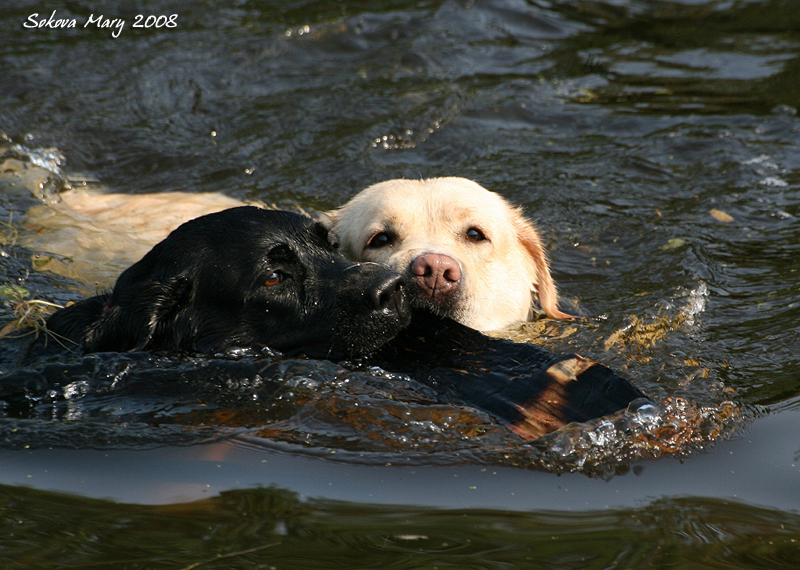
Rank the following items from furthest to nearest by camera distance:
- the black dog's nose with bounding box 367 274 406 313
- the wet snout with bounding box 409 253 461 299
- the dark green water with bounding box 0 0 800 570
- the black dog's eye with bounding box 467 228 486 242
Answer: the black dog's eye with bounding box 467 228 486 242
the wet snout with bounding box 409 253 461 299
the black dog's nose with bounding box 367 274 406 313
the dark green water with bounding box 0 0 800 570

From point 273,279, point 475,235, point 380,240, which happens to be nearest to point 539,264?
point 475,235

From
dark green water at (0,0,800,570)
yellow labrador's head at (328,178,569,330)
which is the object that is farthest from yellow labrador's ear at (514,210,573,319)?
dark green water at (0,0,800,570)

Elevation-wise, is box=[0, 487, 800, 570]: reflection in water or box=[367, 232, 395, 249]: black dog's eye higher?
box=[367, 232, 395, 249]: black dog's eye

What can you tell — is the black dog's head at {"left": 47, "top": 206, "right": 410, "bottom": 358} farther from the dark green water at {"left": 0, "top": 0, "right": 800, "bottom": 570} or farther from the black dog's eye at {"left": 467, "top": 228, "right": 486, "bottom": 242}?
the black dog's eye at {"left": 467, "top": 228, "right": 486, "bottom": 242}

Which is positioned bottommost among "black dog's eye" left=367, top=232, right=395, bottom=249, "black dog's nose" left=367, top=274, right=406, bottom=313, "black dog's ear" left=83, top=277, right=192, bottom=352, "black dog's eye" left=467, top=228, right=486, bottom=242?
"black dog's ear" left=83, top=277, right=192, bottom=352

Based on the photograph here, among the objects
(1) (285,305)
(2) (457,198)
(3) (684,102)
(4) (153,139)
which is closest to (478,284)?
(2) (457,198)

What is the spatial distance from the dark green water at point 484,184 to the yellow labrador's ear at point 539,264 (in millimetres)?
441

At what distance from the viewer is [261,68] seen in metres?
10.3

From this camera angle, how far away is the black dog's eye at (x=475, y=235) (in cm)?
529

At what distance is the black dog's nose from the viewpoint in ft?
13.2

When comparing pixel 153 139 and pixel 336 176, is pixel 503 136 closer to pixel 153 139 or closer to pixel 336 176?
pixel 336 176

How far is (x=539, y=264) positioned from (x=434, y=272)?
1.61 meters

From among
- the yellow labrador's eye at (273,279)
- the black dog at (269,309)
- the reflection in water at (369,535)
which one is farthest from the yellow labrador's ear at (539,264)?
the reflection in water at (369,535)

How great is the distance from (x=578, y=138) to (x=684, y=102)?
1.65m
